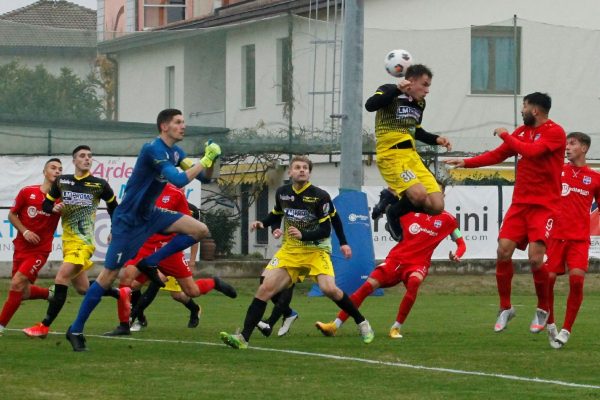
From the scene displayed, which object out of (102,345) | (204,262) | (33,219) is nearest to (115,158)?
(204,262)

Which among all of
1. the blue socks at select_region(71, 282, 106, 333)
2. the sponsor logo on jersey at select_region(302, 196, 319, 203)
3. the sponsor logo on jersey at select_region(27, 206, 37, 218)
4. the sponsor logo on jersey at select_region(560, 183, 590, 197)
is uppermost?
the sponsor logo on jersey at select_region(560, 183, 590, 197)

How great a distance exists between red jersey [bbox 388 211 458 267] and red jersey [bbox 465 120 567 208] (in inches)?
86.5

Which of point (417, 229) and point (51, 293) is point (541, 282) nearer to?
point (417, 229)

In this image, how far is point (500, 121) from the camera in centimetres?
3039

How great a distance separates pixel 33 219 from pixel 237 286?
11.8 meters

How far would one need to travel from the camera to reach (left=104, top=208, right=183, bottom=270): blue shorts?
44.5ft

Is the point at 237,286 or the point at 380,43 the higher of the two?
the point at 380,43

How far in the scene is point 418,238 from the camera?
16297 mm

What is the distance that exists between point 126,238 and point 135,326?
3589 millimetres

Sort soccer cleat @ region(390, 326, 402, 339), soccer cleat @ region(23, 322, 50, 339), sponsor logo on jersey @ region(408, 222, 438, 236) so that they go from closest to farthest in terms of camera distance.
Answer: soccer cleat @ region(23, 322, 50, 339)
soccer cleat @ region(390, 326, 402, 339)
sponsor logo on jersey @ region(408, 222, 438, 236)

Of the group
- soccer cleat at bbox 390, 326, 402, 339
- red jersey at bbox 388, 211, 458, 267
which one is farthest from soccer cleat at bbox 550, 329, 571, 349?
red jersey at bbox 388, 211, 458, 267

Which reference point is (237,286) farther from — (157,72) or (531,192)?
(531,192)

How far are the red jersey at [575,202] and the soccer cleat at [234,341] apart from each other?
11.2ft

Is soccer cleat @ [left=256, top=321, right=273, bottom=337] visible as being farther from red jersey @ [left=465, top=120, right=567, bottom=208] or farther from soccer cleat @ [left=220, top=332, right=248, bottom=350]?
red jersey @ [left=465, top=120, right=567, bottom=208]
